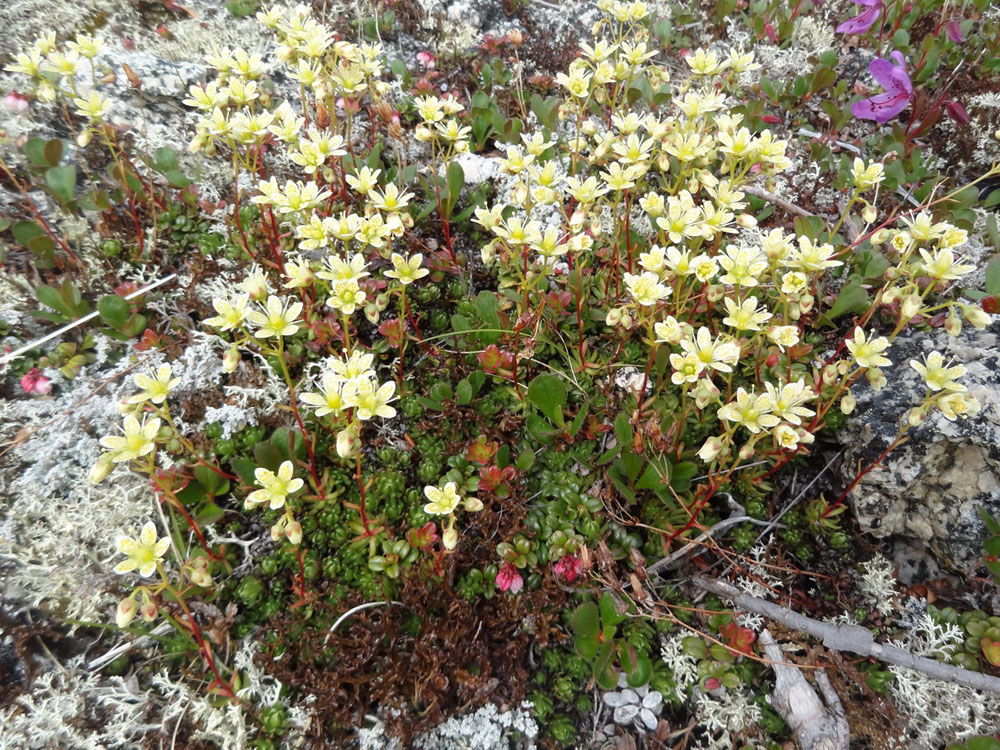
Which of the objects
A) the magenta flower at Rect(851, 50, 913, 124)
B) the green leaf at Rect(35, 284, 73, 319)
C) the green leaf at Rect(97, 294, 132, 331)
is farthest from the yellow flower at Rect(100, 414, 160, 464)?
the magenta flower at Rect(851, 50, 913, 124)

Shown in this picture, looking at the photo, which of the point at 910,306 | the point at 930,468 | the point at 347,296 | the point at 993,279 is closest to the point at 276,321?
the point at 347,296

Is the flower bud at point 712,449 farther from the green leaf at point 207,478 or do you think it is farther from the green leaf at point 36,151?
the green leaf at point 36,151

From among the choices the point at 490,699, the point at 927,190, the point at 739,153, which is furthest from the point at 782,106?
the point at 490,699

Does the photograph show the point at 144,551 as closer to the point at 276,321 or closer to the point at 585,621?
the point at 276,321

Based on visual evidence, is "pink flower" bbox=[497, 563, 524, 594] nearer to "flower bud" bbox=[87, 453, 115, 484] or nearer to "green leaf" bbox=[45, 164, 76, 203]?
"flower bud" bbox=[87, 453, 115, 484]

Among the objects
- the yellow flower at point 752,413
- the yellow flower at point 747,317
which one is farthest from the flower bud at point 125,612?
the yellow flower at point 747,317

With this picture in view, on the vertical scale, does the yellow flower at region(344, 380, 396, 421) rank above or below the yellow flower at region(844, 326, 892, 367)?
below
